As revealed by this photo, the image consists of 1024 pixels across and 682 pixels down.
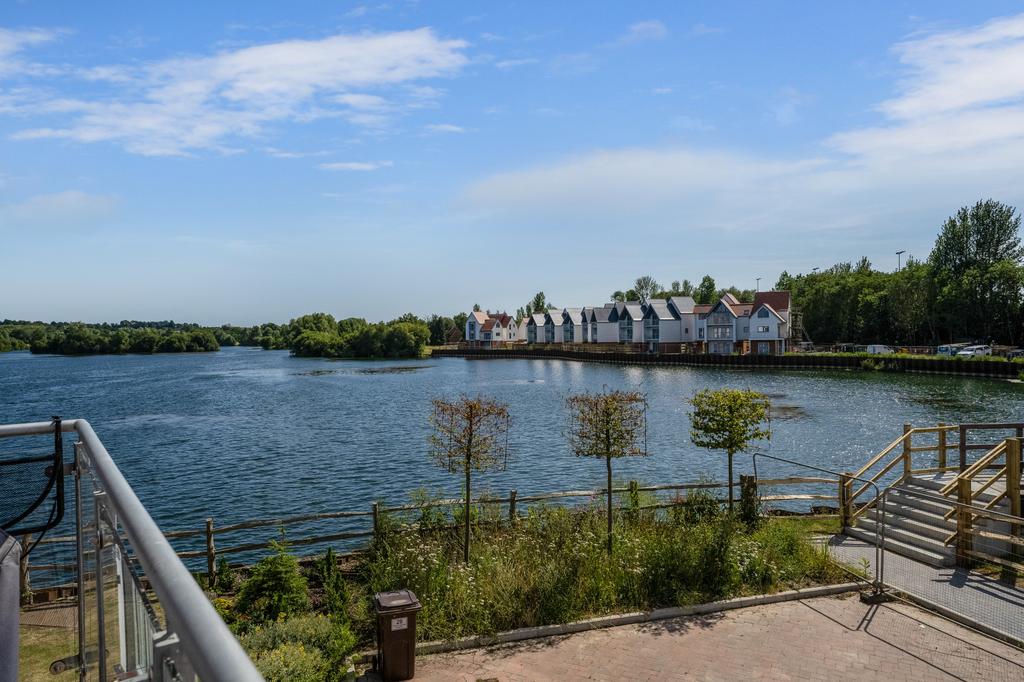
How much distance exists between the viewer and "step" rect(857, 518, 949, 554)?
562 inches

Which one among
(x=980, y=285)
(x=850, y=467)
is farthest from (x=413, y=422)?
(x=980, y=285)

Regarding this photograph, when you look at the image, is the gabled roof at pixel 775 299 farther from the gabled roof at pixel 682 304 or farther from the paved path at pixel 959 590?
the paved path at pixel 959 590

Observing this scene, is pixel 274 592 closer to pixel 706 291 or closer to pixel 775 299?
pixel 775 299

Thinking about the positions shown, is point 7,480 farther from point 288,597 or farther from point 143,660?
point 288,597

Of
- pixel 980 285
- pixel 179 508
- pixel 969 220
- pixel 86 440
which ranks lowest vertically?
pixel 179 508

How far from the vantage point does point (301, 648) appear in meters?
9.03

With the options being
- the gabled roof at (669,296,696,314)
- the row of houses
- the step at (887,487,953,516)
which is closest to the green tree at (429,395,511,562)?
the step at (887,487,953,516)

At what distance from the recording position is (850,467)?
105 feet

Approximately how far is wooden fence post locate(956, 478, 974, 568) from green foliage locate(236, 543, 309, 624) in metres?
12.7

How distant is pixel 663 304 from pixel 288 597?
115075 mm

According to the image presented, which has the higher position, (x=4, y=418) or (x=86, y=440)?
(x=86, y=440)

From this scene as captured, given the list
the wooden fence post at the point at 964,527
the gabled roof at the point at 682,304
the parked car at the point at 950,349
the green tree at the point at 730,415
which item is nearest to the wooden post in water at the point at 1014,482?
the wooden fence post at the point at 964,527

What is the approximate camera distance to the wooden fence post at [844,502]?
1652cm

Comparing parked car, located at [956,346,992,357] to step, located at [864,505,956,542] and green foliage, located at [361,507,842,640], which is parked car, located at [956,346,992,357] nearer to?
step, located at [864,505,956,542]
